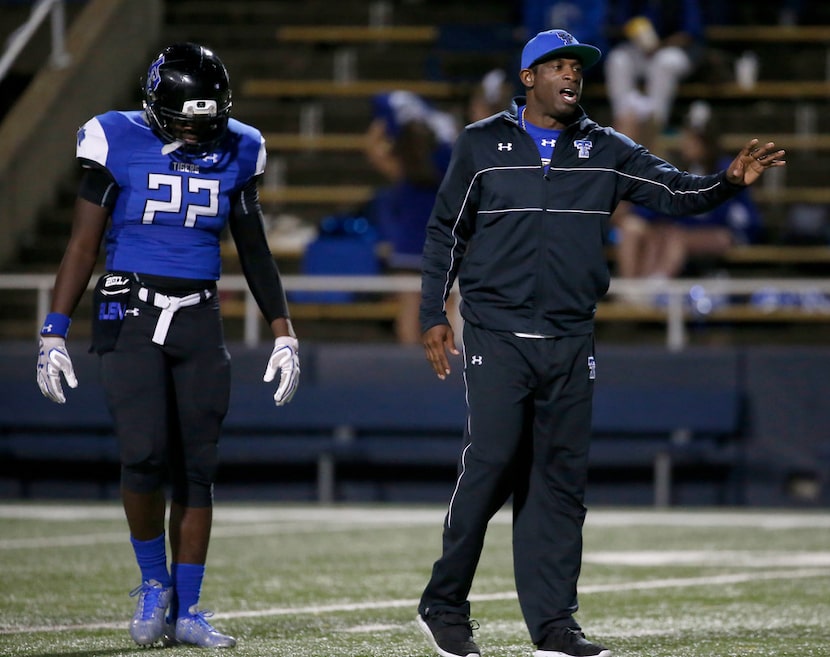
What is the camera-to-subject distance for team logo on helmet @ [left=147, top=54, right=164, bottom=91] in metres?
5.22

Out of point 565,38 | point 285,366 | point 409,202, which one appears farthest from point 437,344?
point 409,202

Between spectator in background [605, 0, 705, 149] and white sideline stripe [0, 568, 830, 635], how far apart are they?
656 centimetres

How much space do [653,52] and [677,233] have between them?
2468 mm

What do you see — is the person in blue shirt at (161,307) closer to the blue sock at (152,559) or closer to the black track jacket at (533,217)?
the blue sock at (152,559)

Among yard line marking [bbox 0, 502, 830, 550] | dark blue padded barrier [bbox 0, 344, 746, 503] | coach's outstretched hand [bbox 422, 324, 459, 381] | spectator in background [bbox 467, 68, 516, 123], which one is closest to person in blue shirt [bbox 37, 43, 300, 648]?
coach's outstretched hand [bbox 422, 324, 459, 381]

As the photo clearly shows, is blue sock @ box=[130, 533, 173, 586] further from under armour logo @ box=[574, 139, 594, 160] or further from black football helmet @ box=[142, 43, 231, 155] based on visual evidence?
under armour logo @ box=[574, 139, 594, 160]

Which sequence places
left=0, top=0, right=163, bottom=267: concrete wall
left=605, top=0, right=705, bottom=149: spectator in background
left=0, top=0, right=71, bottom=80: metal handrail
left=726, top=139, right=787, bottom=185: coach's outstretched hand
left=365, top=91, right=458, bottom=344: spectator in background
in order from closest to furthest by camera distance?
left=726, top=139, right=787, bottom=185: coach's outstretched hand → left=365, top=91, right=458, bottom=344: spectator in background → left=0, top=0, right=71, bottom=80: metal handrail → left=0, top=0, right=163, bottom=267: concrete wall → left=605, top=0, right=705, bottom=149: spectator in background

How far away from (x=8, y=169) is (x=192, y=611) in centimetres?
882

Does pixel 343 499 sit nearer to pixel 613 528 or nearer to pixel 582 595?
pixel 613 528

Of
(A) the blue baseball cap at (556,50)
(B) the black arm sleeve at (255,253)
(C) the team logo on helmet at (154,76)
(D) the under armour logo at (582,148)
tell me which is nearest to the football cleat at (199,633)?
(B) the black arm sleeve at (255,253)

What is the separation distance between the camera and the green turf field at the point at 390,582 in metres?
5.35

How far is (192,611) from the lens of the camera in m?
5.27

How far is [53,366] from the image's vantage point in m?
5.22

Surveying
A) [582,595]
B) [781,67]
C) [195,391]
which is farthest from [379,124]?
[195,391]
